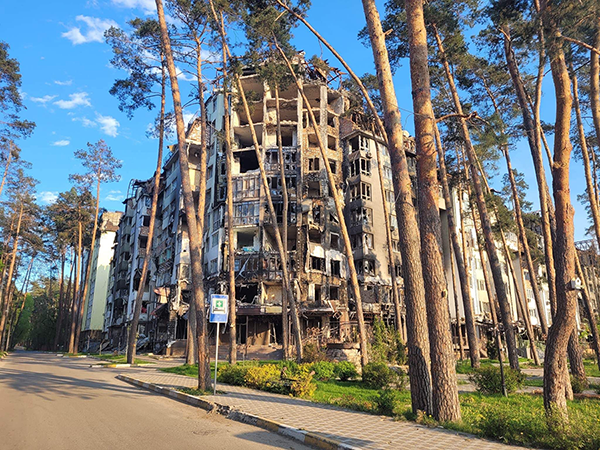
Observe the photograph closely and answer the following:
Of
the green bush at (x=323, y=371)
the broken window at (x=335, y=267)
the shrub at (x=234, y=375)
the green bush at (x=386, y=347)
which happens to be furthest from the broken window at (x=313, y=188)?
the shrub at (x=234, y=375)

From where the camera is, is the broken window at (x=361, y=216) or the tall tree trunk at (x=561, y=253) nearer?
the tall tree trunk at (x=561, y=253)

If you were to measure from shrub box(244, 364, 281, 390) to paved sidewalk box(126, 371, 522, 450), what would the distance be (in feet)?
5.79

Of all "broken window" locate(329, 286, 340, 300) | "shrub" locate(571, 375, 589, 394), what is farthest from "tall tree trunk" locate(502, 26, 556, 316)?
"broken window" locate(329, 286, 340, 300)

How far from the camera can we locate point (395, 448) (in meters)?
6.56

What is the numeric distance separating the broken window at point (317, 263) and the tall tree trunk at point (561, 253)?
31.6 m

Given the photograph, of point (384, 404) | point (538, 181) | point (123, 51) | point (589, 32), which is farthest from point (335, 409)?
point (123, 51)

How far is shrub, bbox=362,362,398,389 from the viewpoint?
1485 cm

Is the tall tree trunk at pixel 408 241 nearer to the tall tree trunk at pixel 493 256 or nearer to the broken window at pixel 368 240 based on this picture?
the tall tree trunk at pixel 493 256

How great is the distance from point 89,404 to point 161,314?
127 ft

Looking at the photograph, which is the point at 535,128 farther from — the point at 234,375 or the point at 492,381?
the point at 234,375

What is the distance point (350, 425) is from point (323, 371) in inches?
368

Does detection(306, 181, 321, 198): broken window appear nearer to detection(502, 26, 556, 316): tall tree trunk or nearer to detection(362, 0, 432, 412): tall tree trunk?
detection(502, 26, 556, 316): tall tree trunk

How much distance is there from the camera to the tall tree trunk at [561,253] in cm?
939

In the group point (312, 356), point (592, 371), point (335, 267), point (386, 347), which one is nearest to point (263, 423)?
point (312, 356)
